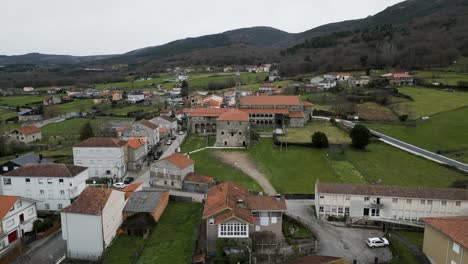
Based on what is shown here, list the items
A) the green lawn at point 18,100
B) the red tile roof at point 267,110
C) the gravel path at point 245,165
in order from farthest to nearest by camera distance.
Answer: the green lawn at point 18,100 → the red tile roof at point 267,110 → the gravel path at point 245,165

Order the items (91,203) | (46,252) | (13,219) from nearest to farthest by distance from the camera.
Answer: (91,203)
(46,252)
(13,219)

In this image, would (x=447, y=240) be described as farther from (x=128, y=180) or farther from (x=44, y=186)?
(x=44, y=186)

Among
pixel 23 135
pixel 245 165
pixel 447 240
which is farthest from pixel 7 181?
pixel 23 135

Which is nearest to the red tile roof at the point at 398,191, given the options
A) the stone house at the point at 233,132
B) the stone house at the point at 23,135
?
the stone house at the point at 233,132

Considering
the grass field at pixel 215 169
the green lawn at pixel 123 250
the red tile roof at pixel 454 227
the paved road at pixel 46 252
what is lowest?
the paved road at pixel 46 252

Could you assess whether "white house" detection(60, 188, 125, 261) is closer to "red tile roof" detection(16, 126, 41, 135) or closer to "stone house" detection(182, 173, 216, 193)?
"stone house" detection(182, 173, 216, 193)

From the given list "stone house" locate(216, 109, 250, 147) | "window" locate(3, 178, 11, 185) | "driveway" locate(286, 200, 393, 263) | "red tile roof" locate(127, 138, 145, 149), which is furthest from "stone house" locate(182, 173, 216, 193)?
"stone house" locate(216, 109, 250, 147)

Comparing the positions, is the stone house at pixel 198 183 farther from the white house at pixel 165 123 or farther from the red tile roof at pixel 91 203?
the white house at pixel 165 123
